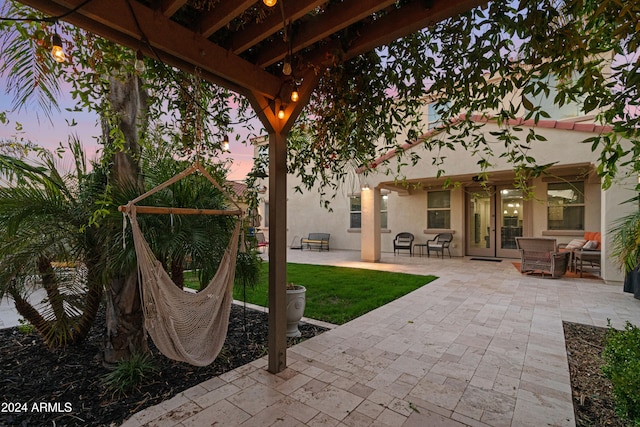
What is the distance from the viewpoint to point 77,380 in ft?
7.68

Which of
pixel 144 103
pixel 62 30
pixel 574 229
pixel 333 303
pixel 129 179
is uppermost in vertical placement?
pixel 62 30

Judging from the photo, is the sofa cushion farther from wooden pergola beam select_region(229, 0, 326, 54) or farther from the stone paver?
wooden pergola beam select_region(229, 0, 326, 54)

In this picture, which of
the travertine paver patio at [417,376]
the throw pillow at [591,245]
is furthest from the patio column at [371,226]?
the throw pillow at [591,245]

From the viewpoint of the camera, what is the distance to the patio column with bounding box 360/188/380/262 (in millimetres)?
8633

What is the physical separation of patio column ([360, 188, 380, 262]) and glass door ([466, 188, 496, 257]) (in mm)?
2996

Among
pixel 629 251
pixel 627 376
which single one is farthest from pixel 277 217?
pixel 629 251

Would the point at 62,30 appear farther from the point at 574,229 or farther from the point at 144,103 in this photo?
the point at 574,229

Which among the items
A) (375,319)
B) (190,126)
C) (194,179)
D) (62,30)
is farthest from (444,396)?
(62,30)

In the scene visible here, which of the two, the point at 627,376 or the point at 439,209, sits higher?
the point at 439,209

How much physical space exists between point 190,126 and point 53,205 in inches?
48.2

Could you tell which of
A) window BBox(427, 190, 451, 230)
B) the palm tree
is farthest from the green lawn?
window BBox(427, 190, 451, 230)

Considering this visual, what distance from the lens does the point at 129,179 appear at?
2518 mm

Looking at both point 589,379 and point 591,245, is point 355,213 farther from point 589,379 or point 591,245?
point 589,379

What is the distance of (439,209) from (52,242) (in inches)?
373
